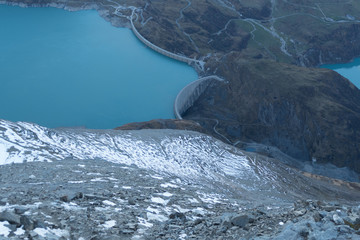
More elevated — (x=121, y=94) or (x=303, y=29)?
(x=303, y=29)

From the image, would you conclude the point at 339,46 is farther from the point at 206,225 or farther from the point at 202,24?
the point at 206,225

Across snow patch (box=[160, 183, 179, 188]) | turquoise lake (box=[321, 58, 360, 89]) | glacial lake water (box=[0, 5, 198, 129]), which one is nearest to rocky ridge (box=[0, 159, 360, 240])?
snow patch (box=[160, 183, 179, 188])

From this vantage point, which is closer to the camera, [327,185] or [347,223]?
[347,223]

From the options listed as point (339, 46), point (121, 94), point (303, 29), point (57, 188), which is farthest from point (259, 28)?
point (57, 188)

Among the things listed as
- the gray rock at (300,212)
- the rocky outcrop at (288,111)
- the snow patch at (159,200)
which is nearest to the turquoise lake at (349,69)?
the rocky outcrop at (288,111)

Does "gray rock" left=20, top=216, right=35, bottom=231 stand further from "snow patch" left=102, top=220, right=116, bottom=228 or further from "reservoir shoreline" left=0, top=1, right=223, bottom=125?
"reservoir shoreline" left=0, top=1, right=223, bottom=125

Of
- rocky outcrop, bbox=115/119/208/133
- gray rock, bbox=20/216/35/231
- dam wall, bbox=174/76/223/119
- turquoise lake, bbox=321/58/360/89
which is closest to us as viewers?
gray rock, bbox=20/216/35/231
